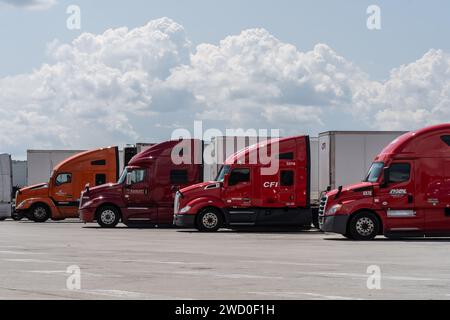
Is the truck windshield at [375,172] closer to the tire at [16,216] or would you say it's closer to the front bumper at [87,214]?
the front bumper at [87,214]

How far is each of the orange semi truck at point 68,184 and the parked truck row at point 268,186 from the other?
0.04 metres

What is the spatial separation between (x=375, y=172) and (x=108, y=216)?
1205cm

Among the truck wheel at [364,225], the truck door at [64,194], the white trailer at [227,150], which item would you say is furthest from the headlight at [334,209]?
the truck door at [64,194]

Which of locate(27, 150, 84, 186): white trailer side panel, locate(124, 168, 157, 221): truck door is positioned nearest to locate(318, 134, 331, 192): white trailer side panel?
locate(124, 168, 157, 221): truck door

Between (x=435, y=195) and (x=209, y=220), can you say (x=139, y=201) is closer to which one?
(x=209, y=220)

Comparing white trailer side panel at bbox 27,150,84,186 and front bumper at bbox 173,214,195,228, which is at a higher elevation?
white trailer side panel at bbox 27,150,84,186

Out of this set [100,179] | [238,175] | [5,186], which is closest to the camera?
[238,175]

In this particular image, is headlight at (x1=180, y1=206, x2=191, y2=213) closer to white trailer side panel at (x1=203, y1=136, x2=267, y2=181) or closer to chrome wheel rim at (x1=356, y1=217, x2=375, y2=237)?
white trailer side panel at (x1=203, y1=136, x2=267, y2=181)

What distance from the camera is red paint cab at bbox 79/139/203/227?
3344cm

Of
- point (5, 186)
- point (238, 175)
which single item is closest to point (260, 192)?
point (238, 175)

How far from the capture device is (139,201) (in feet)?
110

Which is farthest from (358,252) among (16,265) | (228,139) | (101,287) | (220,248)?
(228,139)

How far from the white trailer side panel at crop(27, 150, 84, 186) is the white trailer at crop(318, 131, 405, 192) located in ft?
57.6
